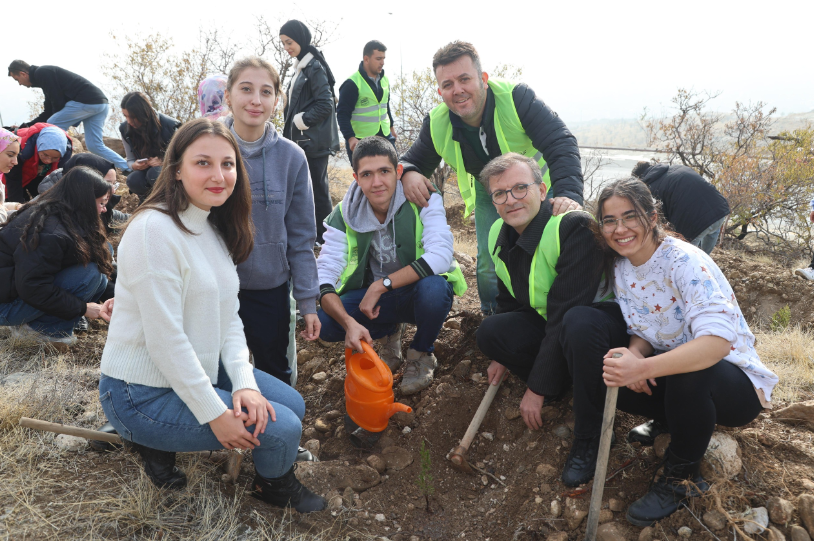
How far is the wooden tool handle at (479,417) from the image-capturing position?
8.55ft

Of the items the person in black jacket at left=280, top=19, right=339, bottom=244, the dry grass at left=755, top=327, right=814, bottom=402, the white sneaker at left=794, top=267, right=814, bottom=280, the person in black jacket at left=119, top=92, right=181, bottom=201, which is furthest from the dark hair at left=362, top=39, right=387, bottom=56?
the white sneaker at left=794, top=267, right=814, bottom=280

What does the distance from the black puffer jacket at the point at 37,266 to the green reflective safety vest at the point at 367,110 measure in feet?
10.3

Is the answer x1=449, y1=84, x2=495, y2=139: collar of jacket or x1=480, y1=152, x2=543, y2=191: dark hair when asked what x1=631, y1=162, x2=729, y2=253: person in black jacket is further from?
x1=480, y1=152, x2=543, y2=191: dark hair

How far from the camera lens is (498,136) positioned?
3115mm

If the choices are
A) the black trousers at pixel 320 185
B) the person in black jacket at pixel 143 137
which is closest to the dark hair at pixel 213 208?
the black trousers at pixel 320 185

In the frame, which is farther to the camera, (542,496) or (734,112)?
(734,112)

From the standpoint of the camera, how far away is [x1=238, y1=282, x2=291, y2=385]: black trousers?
2771 millimetres

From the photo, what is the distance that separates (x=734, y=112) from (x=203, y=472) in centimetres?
979

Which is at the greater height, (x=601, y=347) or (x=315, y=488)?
(x=601, y=347)

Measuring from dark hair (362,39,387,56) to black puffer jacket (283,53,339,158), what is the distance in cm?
87

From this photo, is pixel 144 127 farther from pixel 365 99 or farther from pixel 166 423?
pixel 166 423

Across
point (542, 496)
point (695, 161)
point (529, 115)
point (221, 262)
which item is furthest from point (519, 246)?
point (695, 161)

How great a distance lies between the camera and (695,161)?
8500mm

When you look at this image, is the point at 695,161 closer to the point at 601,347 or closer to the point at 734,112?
the point at 734,112
